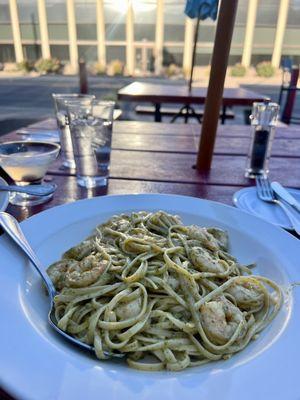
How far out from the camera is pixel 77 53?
21391mm

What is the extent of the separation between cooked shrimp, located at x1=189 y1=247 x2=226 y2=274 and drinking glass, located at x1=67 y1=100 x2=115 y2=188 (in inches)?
22.3

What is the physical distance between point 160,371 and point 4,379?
0.25 meters

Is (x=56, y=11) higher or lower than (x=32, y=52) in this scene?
higher

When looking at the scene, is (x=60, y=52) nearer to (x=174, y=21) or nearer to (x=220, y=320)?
(x=174, y=21)

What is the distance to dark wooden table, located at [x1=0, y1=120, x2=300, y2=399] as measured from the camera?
122cm

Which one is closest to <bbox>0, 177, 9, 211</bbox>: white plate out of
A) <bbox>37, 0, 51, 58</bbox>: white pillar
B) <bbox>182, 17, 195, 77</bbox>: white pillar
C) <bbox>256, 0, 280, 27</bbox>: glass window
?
<bbox>182, 17, 195, 77</bbox>: white pillar

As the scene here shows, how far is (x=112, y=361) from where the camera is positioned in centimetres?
61

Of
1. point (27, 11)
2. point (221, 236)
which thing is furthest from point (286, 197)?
point (27, 11)

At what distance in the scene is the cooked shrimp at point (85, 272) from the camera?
741mm

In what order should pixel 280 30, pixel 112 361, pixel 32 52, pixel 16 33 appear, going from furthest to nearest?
1. pixel 32 52
2. pixel 16 33
3. pixel 280 30
4. pixel 112 361

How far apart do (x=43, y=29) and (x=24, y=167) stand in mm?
22989

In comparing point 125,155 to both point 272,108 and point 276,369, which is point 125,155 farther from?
point 276,369

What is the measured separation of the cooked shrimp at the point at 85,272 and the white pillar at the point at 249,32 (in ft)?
73.0

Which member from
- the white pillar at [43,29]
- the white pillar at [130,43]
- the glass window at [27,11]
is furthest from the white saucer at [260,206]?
the glass window at [27,11]
